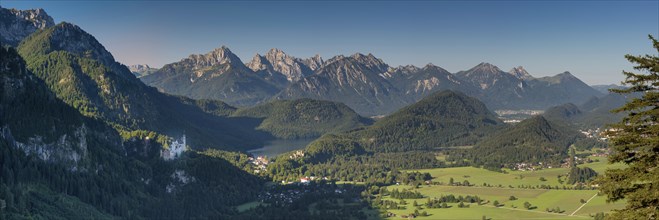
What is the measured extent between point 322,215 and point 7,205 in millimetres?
80490

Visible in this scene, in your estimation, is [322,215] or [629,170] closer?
[629,170]

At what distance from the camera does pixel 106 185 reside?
5871 inches

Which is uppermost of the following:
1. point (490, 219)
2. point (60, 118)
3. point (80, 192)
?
point (60, 118)

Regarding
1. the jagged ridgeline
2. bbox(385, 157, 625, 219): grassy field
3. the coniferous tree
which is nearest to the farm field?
bbox(385, 157, 625, 219): grassy field

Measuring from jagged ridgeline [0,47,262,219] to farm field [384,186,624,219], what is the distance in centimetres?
6612

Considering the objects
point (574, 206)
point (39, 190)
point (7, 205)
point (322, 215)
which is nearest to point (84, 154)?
point (39, 190)

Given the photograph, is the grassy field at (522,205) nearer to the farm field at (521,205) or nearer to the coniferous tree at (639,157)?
the farm field at (521,205)

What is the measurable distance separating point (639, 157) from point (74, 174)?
468ft

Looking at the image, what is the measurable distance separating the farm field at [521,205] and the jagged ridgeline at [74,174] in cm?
6612

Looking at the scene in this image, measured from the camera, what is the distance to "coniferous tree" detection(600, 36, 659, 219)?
30.1 meters

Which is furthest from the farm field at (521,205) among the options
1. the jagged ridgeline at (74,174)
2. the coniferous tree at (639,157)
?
the coniferous tree at (639,157)

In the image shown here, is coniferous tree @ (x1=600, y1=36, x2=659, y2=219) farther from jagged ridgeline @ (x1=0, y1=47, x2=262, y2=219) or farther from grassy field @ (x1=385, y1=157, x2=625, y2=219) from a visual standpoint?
grassy field @ (x1=385, y1=157, x2=625, y2=219)

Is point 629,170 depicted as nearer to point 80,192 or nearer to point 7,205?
point 7,205

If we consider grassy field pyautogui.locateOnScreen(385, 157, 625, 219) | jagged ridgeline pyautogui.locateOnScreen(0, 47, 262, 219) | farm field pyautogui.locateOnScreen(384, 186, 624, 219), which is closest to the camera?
jagged ridgeline pyautogui.locateOnScreen(0, 47, 262, 219)
